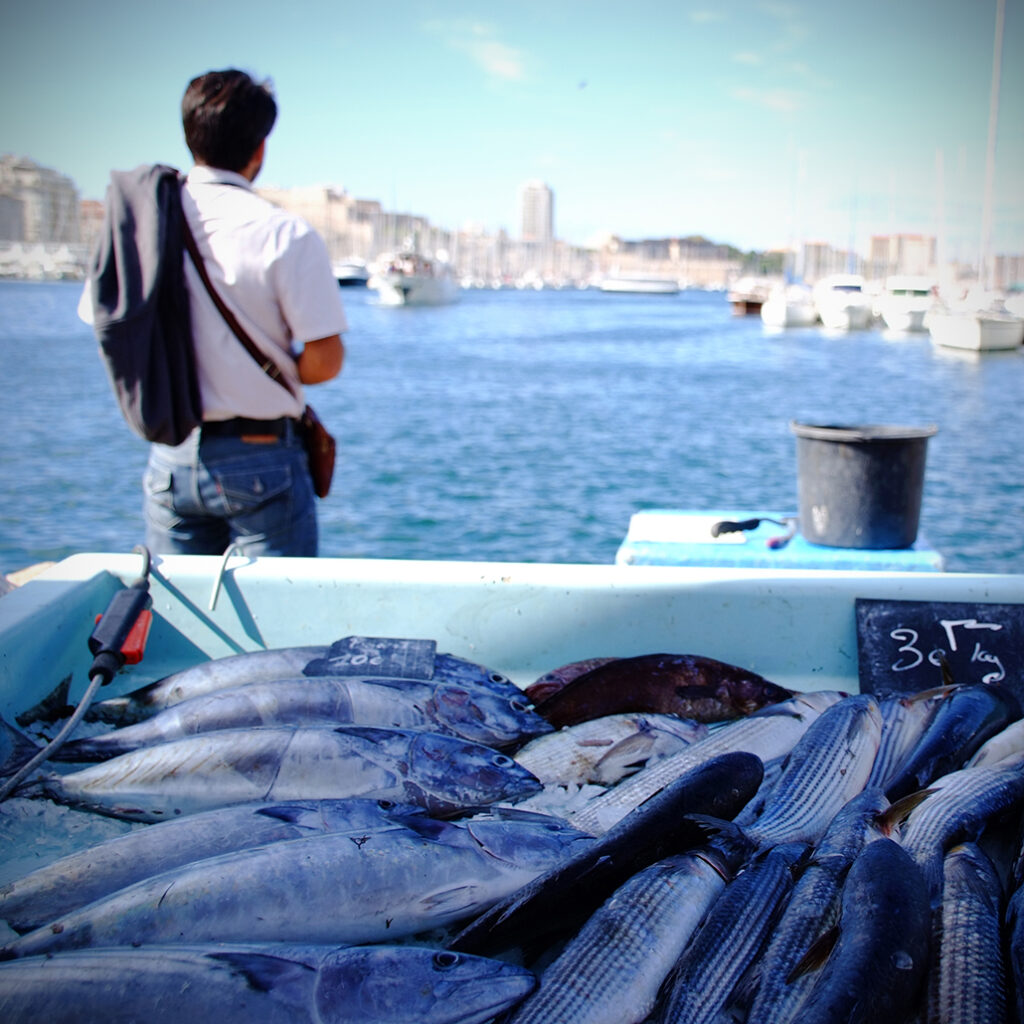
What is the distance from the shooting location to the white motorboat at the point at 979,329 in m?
42.1

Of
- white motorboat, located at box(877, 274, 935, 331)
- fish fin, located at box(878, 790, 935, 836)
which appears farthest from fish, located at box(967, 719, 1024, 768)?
white motorboat, located at box(877, 274, 935, 331)

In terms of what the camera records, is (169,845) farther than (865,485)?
No

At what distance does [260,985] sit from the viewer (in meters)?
1.49

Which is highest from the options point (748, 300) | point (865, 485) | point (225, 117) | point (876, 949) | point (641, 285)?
point (641, 285)

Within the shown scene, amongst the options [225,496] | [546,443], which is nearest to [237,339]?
[225,496]

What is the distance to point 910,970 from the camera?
1512mm

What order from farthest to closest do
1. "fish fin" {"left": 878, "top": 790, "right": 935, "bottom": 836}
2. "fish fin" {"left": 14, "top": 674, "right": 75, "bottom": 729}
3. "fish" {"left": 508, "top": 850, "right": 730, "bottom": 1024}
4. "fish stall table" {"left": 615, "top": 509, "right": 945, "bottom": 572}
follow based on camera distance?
"fish stall table" {"left": 615, "top": 509, "right": 945, "bottom": 572} < "fish fin" {"left": 14, "top": 674, "right": 75, "bottom": 729} < "fish fin" {"left": 878, "top": 790, "right": 935, "bottom": 836} < "fish" {"left": 508, "top": 850, "right": 730, "bottom": 1024}

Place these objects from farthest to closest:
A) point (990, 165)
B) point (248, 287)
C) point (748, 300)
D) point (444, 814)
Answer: point (748, 300), point (990, 165), point (248, 287), point (444, 814)

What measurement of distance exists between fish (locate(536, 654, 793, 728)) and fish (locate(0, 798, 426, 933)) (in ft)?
2.38

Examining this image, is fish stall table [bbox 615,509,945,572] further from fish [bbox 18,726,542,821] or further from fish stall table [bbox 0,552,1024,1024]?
fish [bbox 18,726,542,821]

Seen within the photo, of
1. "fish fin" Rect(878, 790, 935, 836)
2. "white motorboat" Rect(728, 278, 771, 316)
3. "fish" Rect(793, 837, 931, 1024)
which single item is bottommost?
"fish fin" Rect(878, 790, 935, 836)

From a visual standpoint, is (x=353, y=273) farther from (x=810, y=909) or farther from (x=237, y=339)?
(x=810, y=909)

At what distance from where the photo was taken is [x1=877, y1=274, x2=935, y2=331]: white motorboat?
2232 inches

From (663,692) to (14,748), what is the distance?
1712mm
